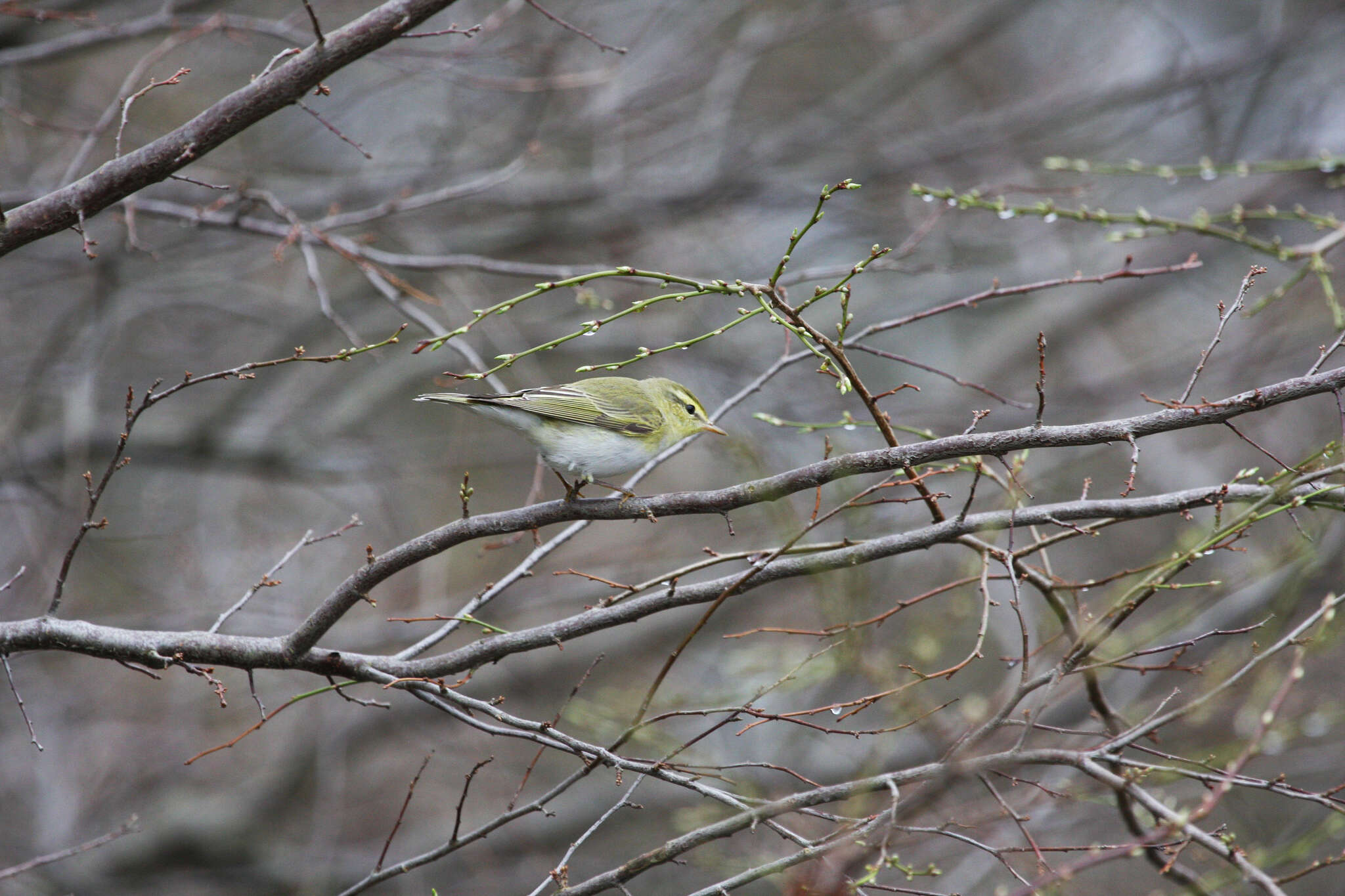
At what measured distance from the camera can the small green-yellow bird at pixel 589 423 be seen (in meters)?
4.35

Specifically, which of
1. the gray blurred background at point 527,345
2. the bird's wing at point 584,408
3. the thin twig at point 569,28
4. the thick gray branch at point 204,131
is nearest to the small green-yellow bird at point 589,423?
the bird's wing at point 584,408

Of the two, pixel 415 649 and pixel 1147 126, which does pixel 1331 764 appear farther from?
pixel 415 649

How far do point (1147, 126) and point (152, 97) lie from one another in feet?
31.9

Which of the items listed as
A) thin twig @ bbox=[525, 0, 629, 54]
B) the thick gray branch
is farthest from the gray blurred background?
the thick gray branch

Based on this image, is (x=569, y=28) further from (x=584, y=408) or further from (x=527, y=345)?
(x=527, y=345)

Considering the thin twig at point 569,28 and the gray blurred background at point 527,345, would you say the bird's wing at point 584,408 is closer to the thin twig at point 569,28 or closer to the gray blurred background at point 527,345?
the thin twig at point 569,28

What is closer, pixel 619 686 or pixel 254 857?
pixel 254 857

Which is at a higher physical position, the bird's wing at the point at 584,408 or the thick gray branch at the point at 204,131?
the thick gray branch at the point at 204,131

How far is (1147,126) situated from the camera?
945 cm

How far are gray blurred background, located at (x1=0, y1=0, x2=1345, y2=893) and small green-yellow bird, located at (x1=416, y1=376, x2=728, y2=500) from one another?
1.89 metres

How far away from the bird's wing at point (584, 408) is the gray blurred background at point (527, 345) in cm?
197

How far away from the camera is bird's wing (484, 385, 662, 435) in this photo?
14.6 ft

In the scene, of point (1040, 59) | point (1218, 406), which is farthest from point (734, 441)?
point (1040, 59)

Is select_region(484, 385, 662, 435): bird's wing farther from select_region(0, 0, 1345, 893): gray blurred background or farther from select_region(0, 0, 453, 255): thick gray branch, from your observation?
select_region(0, 0, 1345, 893): gray blurred background
